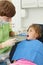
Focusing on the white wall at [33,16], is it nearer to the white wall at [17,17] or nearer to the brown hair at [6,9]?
the white wall at [17,17]

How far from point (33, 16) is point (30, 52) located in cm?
243

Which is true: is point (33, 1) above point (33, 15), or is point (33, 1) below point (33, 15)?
above

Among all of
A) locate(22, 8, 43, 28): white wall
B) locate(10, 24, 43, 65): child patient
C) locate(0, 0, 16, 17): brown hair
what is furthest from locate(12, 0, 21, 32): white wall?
locate(10, 24, 43, 65): child patient

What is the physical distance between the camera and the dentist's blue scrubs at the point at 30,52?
1.60 meters

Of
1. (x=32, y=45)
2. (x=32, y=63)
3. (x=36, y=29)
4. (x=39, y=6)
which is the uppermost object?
(x=39, y=6)

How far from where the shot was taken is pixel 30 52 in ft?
5.32

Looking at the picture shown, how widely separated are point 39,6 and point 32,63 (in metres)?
2.26

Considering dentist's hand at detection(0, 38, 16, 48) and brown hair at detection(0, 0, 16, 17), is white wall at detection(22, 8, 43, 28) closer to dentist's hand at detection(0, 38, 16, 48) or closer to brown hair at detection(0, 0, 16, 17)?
brown hair at detection(0, 0, 16, 17)

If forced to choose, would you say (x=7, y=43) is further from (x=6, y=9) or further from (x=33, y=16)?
(x=33, y=16)

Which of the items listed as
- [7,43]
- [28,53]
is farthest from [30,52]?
[7,43]

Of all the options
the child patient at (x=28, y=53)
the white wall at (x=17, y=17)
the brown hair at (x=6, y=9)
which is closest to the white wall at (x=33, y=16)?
the white wall at (x=17, y=17)

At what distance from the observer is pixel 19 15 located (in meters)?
3.92

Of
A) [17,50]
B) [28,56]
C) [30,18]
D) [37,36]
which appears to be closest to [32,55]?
[28,56]

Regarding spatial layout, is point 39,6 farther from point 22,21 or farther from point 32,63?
point 32,63
